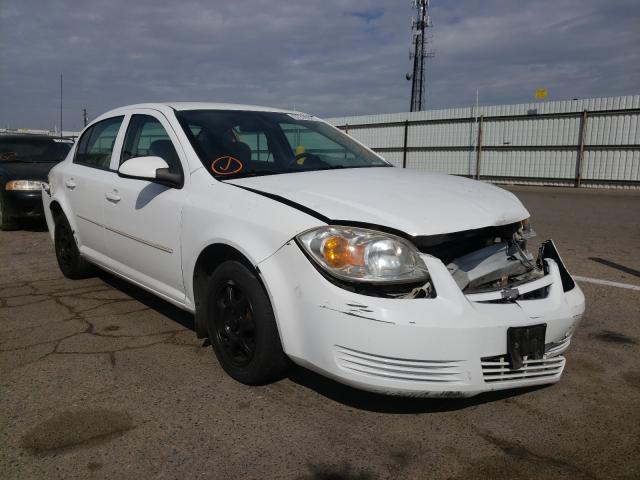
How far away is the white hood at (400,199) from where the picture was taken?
2.48 meters

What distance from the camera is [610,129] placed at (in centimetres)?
1761

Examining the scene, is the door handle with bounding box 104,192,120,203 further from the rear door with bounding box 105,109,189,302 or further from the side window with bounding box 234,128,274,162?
the side window with bounding box 234,128,274,162

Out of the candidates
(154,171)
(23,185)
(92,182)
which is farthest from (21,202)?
(154,171)

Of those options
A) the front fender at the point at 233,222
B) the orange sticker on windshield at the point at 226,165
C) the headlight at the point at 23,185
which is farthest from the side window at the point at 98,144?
the headlight at the point at 23,185

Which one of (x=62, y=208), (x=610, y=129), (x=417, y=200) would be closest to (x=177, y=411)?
(x=417, y=200)

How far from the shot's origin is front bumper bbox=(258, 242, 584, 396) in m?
2.26

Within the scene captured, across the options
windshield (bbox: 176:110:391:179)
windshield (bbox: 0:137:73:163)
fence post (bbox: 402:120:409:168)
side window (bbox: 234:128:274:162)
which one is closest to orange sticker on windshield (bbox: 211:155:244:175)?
windshield (bbox: 176:110:391:179)

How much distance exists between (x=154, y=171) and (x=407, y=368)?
1.89m

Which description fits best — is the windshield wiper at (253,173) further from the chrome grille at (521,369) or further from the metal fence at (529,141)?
the metal fence at (529,141)

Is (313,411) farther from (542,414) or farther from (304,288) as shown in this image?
(542,414)

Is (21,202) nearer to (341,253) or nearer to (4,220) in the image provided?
(4,220)

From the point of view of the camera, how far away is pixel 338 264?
7.80ft

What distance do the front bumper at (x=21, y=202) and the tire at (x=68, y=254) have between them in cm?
340

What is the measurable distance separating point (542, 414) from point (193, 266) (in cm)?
195
